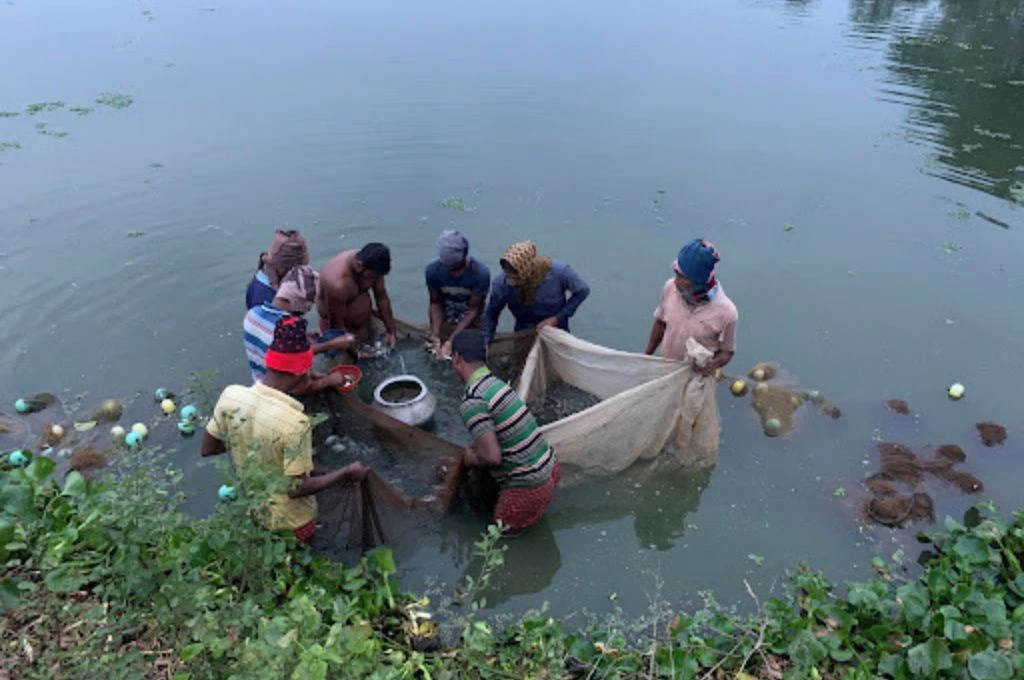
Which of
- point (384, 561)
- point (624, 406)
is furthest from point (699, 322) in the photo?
point (384, 561)

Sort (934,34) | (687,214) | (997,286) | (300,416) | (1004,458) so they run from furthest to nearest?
(934,34) → (687,214) → (997,286) → (1004,458) → (300,416)

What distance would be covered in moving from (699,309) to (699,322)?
0.09m

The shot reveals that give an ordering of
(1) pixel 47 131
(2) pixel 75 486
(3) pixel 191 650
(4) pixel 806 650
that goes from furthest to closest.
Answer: (1) pixel 47 131 < (2) pixel 75 486 < (4) pixel 806 650 < (3) pixel 191 650

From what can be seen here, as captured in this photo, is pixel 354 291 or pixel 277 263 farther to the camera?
pixel 354 291

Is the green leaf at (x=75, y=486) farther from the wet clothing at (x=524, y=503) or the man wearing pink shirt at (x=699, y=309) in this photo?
the man wearing pink shirt at (x=699, y=309)

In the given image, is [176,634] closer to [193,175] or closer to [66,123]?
[193,175]

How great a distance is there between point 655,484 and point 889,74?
1396 centimetres

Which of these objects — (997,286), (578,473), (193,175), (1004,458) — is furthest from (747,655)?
(193,175)

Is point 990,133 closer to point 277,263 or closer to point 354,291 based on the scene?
point 354,291

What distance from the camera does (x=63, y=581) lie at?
3.07m

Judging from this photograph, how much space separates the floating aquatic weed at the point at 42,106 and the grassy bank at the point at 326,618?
11.1m

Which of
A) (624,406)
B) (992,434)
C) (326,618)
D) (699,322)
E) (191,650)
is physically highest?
(699,322)

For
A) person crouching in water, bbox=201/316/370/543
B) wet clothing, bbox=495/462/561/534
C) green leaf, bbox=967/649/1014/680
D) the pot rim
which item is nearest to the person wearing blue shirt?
the pot rim

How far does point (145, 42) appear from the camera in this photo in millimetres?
16234
